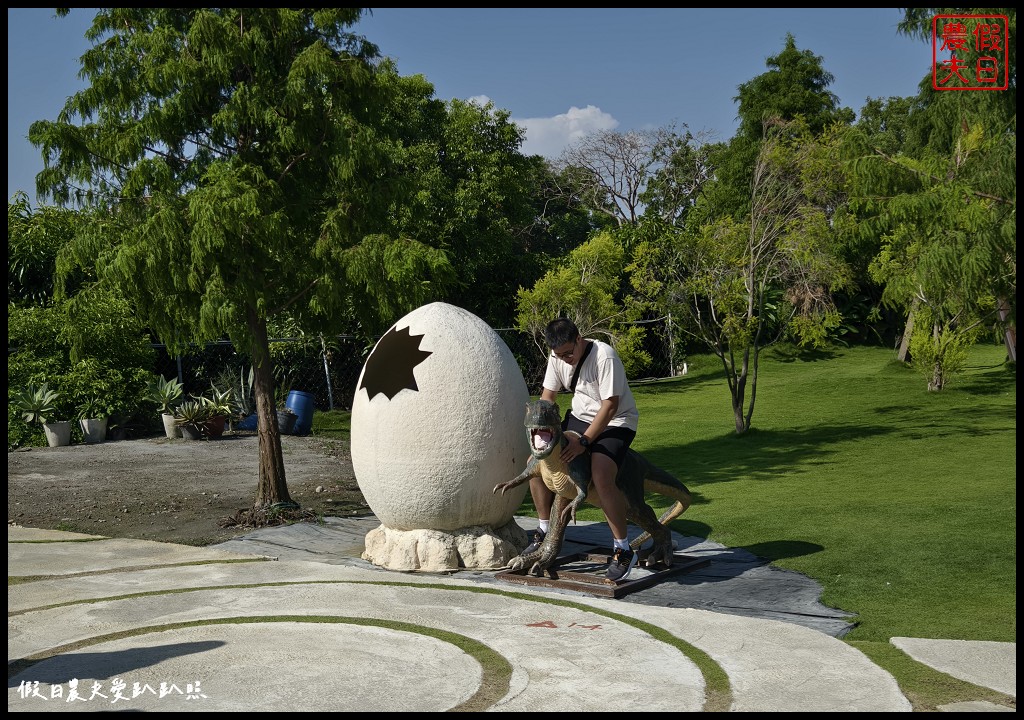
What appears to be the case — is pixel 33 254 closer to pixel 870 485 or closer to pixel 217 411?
pixel 217 411

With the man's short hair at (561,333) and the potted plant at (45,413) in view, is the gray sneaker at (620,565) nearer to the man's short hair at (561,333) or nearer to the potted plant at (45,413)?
the man's short hair at (561,333)

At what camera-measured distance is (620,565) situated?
6.97m

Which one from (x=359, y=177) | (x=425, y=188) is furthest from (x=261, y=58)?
(x=425, y=188)

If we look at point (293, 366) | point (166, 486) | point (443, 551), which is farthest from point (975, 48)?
point (293, 366)

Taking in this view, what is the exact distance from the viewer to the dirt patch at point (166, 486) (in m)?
9.84

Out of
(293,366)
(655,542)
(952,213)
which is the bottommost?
(655,542)

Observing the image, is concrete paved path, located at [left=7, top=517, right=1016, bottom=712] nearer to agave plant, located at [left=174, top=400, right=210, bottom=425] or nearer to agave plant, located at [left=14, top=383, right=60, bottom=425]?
agave plant, located at [left=174, top=400, right=210, bottom=425]

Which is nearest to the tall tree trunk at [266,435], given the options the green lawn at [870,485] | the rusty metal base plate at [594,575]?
the green lawn at [870,485]

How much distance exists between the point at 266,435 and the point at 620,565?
458cm

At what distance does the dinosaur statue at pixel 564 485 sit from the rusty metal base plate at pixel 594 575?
0.08 m

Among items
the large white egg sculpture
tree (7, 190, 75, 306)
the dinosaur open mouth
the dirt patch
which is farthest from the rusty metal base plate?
tree (7, 190, 75, 306)

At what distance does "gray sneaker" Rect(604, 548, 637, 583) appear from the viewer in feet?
22.6

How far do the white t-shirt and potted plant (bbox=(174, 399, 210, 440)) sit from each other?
34.7 feet

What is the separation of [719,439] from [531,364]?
32.4 feet
